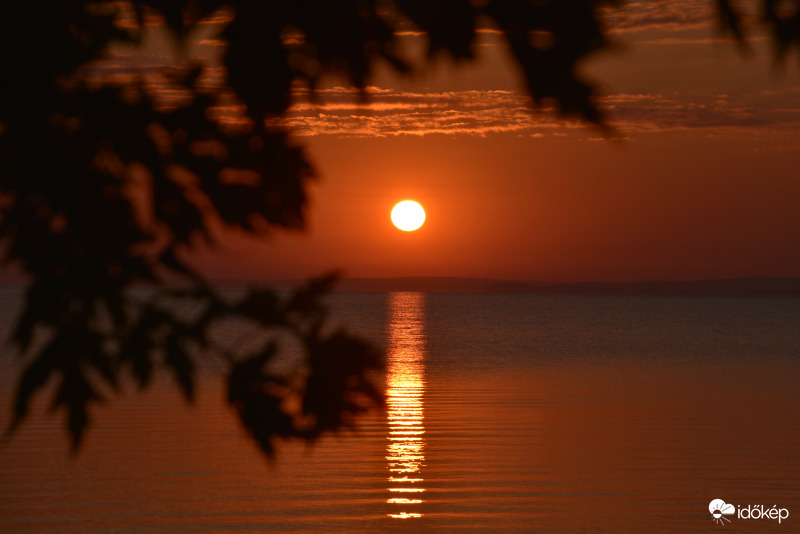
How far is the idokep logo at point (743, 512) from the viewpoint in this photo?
18000mm

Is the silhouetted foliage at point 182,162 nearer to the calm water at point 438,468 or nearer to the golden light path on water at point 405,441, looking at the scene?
the calm water at point 438,468

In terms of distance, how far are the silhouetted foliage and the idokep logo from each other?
1576 cm

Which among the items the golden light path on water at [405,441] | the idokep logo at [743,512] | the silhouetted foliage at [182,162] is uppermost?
the golden light path on water at [405,441]

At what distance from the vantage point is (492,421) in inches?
1128

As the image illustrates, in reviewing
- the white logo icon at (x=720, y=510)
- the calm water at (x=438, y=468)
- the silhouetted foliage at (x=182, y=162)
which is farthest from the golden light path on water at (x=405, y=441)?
the silhouetted foliage at (x=182, y=162)

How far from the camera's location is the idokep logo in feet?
59.1

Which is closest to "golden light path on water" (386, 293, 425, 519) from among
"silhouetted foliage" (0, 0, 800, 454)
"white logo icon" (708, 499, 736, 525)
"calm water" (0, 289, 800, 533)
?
"calm water" (0, 289, 800, 533)

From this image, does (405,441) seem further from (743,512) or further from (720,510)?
(743,512)

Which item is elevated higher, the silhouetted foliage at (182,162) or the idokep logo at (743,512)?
the idokep logo at (743,512)

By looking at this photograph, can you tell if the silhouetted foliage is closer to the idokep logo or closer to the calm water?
the calm water

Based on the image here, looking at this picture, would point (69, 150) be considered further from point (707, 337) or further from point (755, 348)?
point (707, 337)

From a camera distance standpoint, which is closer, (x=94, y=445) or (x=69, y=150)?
(x=69, y=150)

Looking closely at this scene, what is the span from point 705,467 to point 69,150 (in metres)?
20.9

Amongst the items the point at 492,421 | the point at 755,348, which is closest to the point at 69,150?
the point at 492,421
